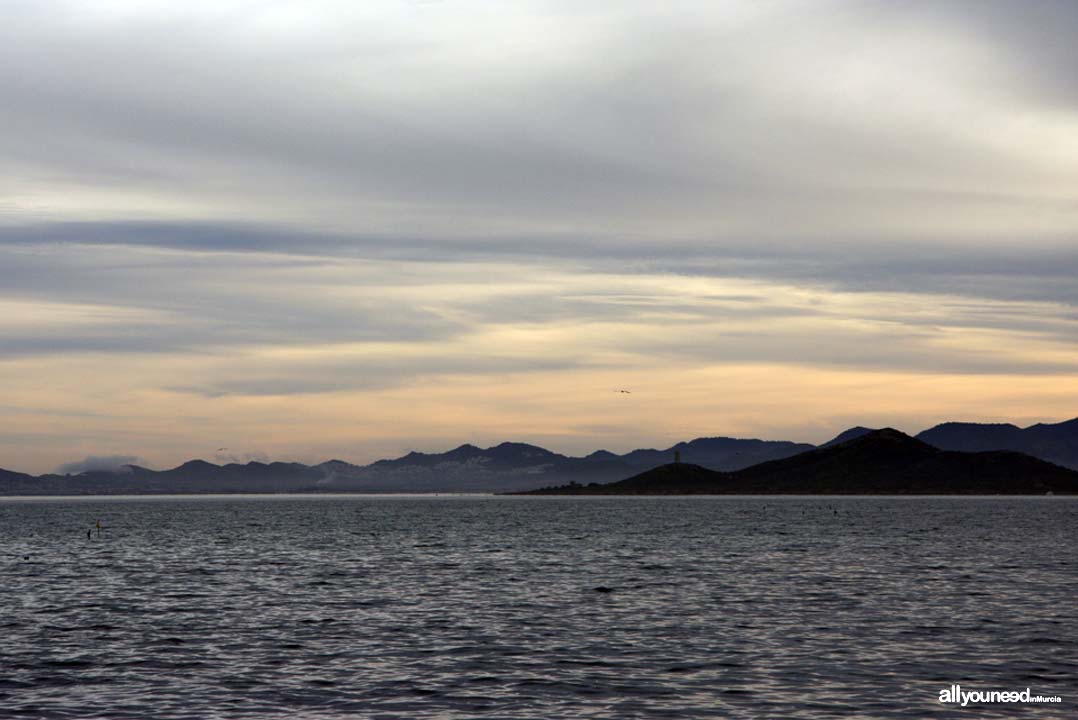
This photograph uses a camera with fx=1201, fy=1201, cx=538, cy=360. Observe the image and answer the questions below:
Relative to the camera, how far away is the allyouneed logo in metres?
39.7

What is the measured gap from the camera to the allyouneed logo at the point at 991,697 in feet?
130

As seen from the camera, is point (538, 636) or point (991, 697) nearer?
point (991, 697)

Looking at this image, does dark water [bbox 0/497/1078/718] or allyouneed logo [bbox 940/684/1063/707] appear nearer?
allyouneed logo [bbox 940/684/1063/707]

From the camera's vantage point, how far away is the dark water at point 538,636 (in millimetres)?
40438

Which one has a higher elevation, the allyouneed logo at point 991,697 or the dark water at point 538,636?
the dark water at point 538,636

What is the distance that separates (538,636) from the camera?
55.7m

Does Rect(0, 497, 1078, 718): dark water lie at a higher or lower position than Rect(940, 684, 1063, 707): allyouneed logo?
higher

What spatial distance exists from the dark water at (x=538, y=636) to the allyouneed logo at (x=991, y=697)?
598 millimetres

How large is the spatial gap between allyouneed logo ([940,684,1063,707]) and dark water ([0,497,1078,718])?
0.60 metres

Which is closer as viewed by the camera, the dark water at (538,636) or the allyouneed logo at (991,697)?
the allyouneed logo at (991,697)

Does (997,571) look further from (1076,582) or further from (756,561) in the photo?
(756,561)

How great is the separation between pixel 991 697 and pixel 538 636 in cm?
2161

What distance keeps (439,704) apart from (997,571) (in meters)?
65.3

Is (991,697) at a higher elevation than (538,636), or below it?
below
